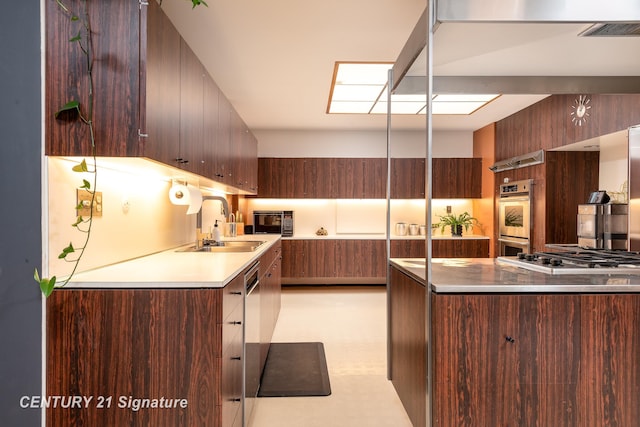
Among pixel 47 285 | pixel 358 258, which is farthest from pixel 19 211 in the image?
pixel 358 258

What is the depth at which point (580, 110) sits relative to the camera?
3789 mm

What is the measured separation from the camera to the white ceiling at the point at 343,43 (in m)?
2.02

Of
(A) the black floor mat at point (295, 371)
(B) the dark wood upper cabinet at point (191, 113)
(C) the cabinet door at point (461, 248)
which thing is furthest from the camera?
(C) the cabinet door at point (461, 248)

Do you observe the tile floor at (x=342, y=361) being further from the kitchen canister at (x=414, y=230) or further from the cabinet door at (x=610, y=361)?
the kitchen canister at (x=414, y=230)

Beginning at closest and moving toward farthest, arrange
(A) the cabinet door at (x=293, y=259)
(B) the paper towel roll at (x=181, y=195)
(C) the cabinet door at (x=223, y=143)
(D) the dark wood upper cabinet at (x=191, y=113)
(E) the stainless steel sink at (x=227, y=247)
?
(D) the dark wood upper cabinet at (x=191, y=113), (B) the paper towel roll at (x=181, y=195), (C) the cabinet door at (x=223, y=143), (E) the stainless steel sink at (x=227, y=247), (A) the cabinet door at (x=293, y=259)

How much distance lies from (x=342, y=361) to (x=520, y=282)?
73.7 inches

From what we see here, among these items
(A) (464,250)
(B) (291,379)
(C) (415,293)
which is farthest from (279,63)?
(A) (464,250)

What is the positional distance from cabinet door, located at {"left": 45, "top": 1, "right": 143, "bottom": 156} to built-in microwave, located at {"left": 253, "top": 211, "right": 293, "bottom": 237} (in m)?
4.50

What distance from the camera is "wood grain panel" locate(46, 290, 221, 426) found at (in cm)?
157

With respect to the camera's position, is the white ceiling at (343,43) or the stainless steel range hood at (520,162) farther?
the stainless steel range hood at (520,162)

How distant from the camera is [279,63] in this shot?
3.36 m

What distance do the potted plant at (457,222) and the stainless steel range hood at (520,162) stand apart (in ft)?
3.35

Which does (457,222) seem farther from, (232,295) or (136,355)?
(136,355)

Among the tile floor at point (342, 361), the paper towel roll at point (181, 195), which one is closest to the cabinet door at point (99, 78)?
the paper towel roll at point (181, 195)
